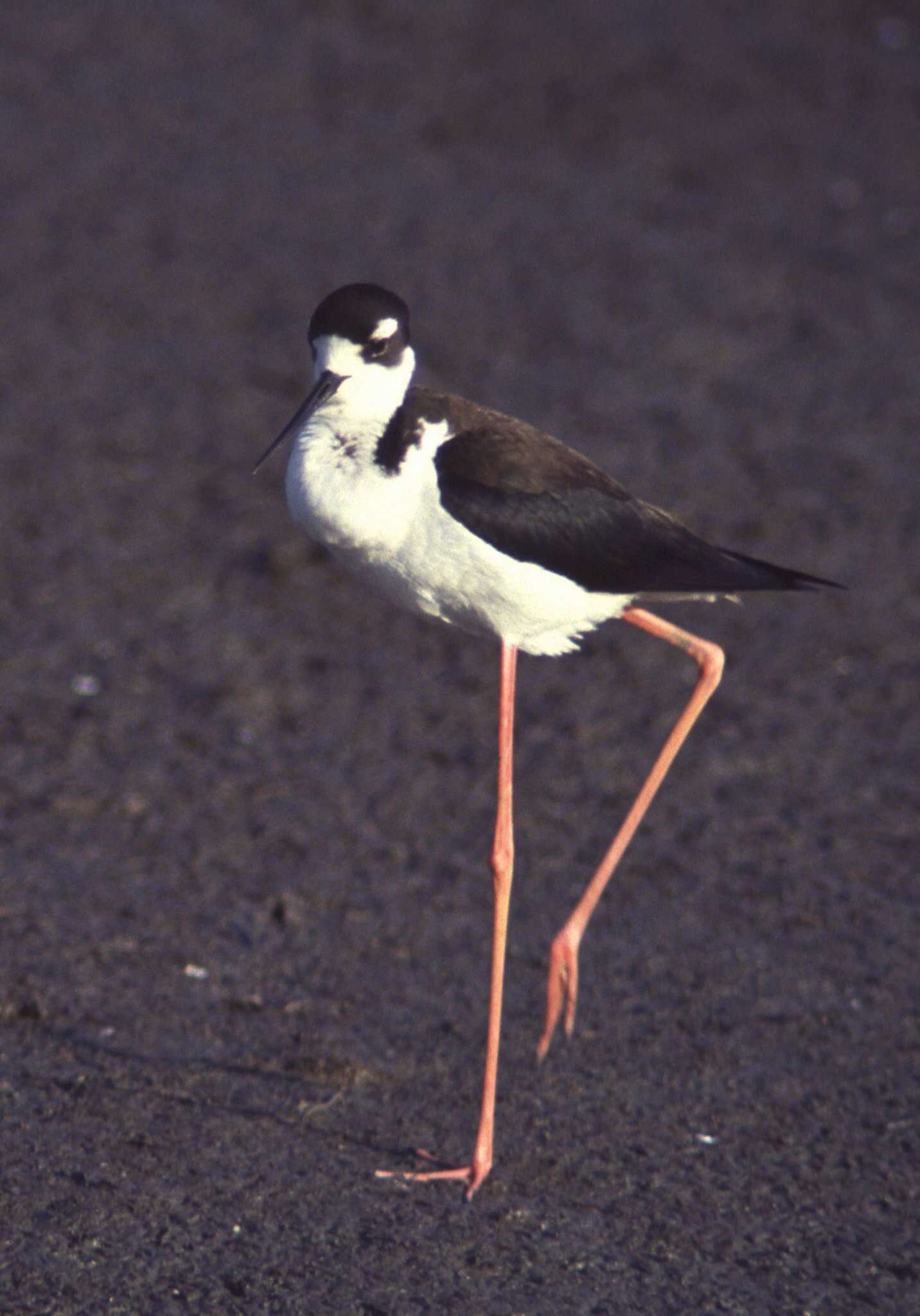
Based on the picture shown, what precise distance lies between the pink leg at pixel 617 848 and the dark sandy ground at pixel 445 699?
5.8 inches

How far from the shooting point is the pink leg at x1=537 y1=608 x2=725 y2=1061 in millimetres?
3812

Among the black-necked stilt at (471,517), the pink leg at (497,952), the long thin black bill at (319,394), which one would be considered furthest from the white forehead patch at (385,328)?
the pink leg at (497,952)

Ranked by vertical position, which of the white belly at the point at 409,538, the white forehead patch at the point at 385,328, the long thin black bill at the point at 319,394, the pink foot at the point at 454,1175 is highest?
the white forehead patch at the point at 385,328

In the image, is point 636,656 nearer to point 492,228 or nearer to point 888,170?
point 492,228

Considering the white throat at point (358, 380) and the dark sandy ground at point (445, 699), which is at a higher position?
the white throat at point (358, 380)

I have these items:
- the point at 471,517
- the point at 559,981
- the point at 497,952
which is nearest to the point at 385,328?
the point at 471,517

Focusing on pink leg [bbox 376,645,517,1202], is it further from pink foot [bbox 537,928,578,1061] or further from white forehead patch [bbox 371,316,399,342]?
white forehead patch [bbox 371,316,399,342]

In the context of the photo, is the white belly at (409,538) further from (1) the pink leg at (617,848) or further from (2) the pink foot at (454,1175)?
(2) the pink foot at (454,1175)

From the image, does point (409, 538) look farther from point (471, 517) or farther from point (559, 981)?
point (559, 981)

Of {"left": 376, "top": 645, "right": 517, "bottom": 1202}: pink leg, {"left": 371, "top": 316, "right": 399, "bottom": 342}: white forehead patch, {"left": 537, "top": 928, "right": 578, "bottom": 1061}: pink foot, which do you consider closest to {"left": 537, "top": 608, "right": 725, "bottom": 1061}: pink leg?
{"left": 537, "top": 928, "right": 578, "bottom": 1061}: pink foot

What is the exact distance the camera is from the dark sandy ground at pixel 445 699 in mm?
3357

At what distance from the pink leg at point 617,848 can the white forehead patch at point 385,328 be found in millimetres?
880

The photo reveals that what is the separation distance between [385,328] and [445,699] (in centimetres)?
232

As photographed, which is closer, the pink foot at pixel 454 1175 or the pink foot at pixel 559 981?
the pink foot at pixel 454 1175
